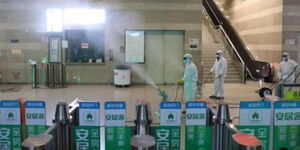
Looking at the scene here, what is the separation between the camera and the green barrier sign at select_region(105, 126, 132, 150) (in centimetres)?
214

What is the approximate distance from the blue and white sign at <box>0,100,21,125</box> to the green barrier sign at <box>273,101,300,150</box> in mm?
1883

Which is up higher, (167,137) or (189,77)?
(189,77)

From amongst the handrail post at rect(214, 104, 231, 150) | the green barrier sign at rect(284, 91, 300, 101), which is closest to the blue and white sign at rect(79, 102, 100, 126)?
the handrail post at rect(214, 104, 231, 150)

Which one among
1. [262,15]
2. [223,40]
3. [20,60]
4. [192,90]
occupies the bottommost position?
[192,90]

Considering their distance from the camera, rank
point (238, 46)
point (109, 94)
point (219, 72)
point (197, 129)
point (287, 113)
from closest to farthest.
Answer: point (197, 129) → point (287, 113) → point (219, 72) → point (109, 94) → point (238, 46)

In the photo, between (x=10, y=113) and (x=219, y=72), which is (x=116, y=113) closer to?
(x=10, y=113)

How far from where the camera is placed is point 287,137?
7.57 ft

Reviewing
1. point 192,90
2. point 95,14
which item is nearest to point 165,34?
point 95,14

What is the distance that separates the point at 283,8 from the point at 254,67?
2511 mm

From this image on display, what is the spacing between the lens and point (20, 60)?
1141 centimetres

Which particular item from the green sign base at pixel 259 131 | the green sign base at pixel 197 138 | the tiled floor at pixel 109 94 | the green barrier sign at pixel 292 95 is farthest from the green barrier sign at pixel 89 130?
the tiled floor at pixel 109 94

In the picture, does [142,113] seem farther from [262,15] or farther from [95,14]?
[262,15]

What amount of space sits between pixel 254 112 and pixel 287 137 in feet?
1.11

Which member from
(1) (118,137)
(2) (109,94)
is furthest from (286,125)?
(2) (109,94)
